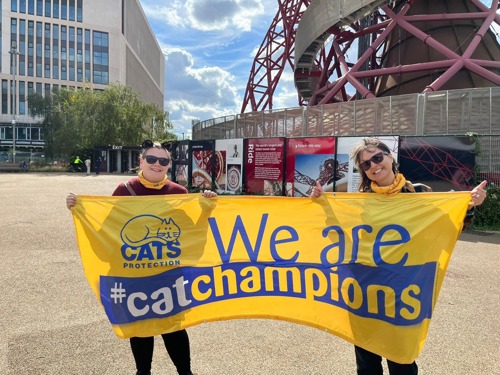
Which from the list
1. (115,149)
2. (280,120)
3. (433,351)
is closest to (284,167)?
(280,120)

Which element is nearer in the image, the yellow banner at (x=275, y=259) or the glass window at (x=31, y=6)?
the yellow banner at (x=275, y=259)

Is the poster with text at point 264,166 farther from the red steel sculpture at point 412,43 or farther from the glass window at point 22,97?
the glass window at point 22,97

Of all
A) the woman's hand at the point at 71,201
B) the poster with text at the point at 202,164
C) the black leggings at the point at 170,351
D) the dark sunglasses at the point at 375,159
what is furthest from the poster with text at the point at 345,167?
the woman's hand at the point at 71,201

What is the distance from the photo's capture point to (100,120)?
151ft

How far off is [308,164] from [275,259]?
34.1ft

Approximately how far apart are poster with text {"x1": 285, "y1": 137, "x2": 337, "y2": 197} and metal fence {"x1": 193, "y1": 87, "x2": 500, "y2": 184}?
7.72ft

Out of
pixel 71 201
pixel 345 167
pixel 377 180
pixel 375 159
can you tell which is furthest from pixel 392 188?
pixel 345 167

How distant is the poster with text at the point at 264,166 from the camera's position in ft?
46.8

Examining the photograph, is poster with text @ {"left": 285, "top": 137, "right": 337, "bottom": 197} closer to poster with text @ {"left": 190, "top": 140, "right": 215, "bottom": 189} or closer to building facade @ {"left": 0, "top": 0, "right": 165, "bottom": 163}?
poster with text @ {"left": 190, "top": 140, "right": 215, "bottom": 189}

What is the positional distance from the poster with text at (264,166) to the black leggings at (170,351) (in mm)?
11302

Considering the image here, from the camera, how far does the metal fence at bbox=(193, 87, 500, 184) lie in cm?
1160

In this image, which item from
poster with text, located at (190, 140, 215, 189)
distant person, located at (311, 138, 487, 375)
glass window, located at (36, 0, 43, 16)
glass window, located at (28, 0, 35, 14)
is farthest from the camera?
glass window, located at (36, 0, 43, 16)

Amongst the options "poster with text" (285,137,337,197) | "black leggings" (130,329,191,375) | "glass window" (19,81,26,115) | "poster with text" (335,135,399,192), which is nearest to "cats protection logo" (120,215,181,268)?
"black leggings" (130,329,191,375)

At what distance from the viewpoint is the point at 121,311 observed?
9.78ft
